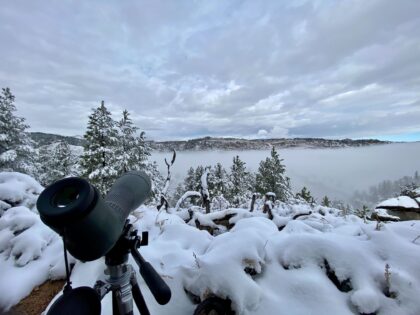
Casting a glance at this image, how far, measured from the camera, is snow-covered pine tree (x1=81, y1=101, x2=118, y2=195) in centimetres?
2122

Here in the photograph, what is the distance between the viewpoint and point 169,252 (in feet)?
11.1

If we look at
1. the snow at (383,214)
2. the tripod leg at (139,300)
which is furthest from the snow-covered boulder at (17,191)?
the snow at (383,214)

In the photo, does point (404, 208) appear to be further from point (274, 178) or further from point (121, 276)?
point (274, 178)

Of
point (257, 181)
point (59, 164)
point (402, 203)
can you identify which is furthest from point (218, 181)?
point (402, 203)

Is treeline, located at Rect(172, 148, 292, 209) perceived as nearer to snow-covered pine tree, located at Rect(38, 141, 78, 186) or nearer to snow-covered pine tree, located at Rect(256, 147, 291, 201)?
snow-covered pine tree, located at Rect(256, 147, 291, 201)

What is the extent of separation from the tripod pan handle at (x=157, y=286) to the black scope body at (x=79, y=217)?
29 centimetres

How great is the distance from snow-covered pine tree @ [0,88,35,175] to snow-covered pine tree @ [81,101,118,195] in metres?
4.87

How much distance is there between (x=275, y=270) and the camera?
2.84 meters

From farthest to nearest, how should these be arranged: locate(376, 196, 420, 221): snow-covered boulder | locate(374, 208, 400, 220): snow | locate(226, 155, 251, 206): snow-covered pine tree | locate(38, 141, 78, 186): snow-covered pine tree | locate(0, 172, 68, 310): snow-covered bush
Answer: locate(226, 155, 251, 206): snow-covered pine tree, locate(38, 141, 78, 186): snow-covered pine tree, locate(376, 196, 420, 221): snow-covered boulder, locate(374, 208, 400, 220): snow, locate(0, 172, 68, 310): snow-covered bush

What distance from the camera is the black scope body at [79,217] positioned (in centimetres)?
86

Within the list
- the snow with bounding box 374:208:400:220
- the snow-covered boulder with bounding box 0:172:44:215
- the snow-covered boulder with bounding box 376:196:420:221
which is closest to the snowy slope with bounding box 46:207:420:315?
the snow with bounding box 374:208:400:220

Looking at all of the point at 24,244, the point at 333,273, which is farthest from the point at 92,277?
the point at 333,273

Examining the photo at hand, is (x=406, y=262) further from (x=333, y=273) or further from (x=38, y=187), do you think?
(x=38, y=187)

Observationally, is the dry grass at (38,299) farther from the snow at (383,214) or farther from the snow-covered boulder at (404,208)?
the snow-covered boulder at (404,208)
